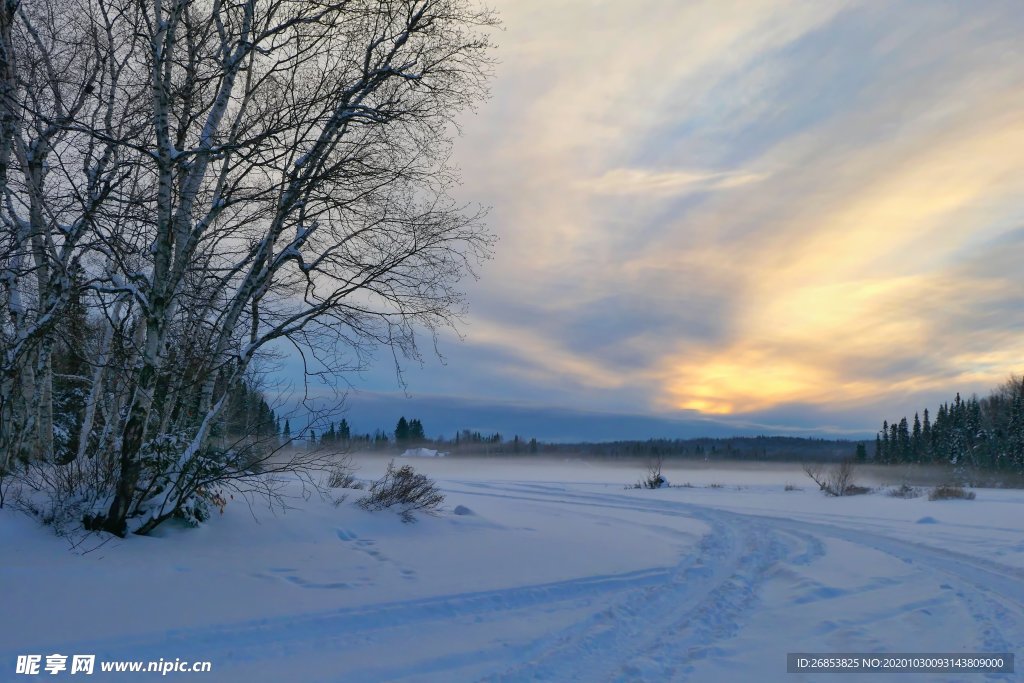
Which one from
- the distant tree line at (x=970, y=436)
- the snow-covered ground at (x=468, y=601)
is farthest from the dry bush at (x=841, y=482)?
the distant tree line at (x=970, y=436)

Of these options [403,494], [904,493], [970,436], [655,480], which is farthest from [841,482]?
[970,436]

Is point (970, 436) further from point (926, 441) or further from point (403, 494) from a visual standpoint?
point (403, 494)

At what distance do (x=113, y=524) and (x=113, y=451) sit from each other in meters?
1.05

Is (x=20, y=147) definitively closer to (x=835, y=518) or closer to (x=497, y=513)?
(x=497, y=513)

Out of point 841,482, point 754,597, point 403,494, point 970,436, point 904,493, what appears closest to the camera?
point 754,597

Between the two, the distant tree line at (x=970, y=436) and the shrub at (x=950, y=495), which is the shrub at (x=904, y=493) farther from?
the distant tree line at (x=970, y=436)

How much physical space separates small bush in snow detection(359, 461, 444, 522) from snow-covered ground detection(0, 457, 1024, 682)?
455mm

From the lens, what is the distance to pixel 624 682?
5.18 m

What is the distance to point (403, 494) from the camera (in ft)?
39.8

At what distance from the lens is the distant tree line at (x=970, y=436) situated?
6060 centimetres

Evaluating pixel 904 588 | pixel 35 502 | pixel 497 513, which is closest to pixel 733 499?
pixel 497 513

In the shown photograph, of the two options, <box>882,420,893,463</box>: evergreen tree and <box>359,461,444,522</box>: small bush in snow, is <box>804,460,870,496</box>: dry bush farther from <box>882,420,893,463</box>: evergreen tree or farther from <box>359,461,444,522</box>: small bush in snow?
<box>882,420,893,463</box>: evergreen tree

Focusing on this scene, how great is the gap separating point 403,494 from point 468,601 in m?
5.06

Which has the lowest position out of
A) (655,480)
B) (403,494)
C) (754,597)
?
(655,480)
